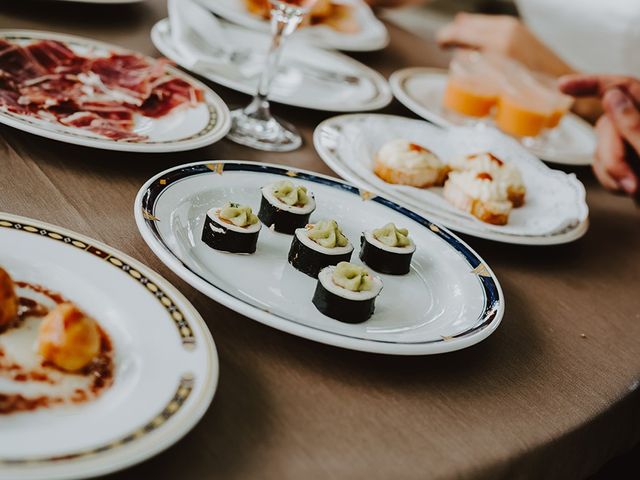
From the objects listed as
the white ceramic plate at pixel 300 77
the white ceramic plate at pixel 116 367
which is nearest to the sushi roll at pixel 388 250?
the white ceramic plate at pixel 116 367

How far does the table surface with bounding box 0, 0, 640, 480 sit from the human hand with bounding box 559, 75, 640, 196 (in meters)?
0.33

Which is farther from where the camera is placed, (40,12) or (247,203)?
(40,12)

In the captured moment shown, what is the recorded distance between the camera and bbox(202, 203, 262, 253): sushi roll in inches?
41.0

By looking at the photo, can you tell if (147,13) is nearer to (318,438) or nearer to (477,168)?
(477,168)

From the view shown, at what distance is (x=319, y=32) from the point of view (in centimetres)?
223

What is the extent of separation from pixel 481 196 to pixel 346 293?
1.78ft

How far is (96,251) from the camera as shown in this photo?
0.87m

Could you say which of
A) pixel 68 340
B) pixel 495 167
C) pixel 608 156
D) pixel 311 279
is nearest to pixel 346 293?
pixel 311 279

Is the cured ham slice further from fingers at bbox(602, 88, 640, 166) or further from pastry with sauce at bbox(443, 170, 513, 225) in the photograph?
fingers at bbox(602, 88, 640, 166)

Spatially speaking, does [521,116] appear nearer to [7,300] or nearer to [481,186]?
[481,186]

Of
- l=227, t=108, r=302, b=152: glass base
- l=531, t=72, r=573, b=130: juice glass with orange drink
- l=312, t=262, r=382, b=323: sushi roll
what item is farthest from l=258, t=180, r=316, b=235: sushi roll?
l=531, t=72, r=573, b=130: juice glass with orange drink

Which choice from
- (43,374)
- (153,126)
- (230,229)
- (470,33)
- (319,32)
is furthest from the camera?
(470,33)

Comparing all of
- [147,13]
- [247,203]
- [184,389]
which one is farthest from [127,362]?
[147,13]

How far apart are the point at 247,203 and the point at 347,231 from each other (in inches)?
7.2
